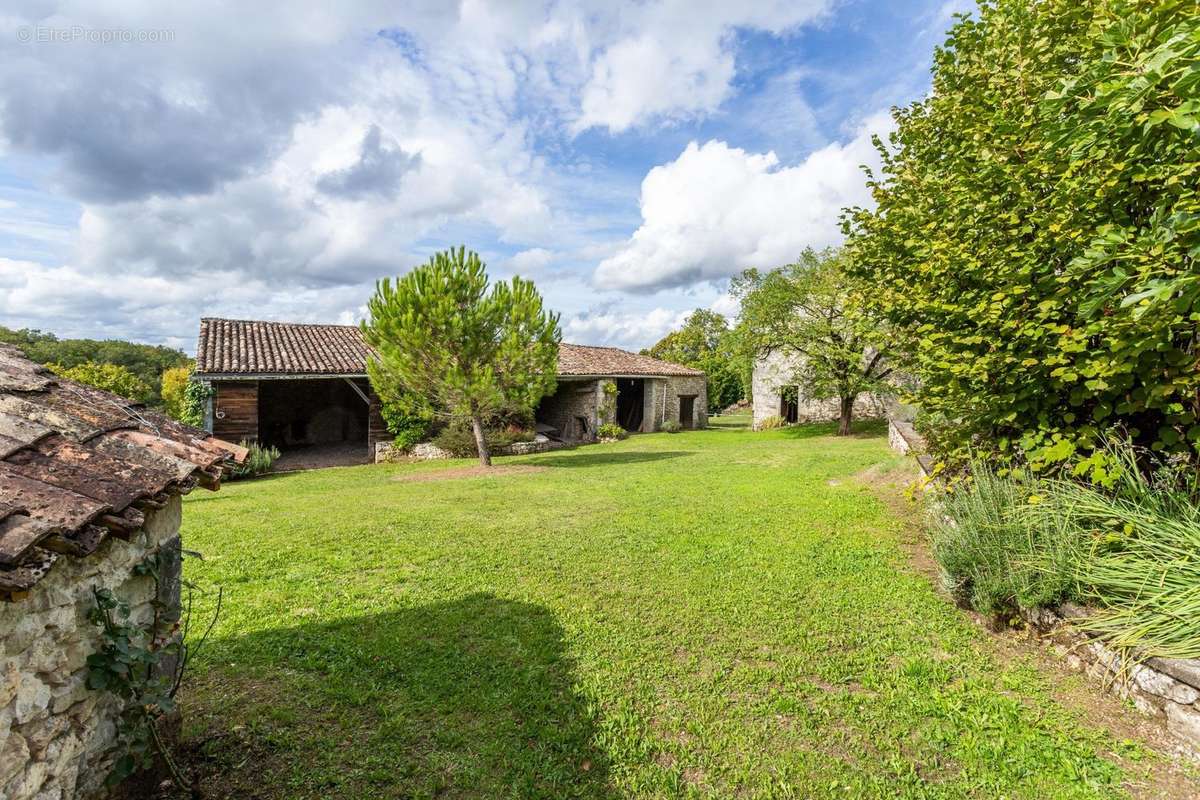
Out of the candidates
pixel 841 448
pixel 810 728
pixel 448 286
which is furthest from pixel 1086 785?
pixel 841 448

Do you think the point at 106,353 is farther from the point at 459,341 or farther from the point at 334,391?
the point at 459,341

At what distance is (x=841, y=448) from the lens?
15.7 m

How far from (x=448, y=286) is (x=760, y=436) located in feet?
47.9

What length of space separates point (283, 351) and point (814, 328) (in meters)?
18.4

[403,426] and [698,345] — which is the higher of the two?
[698,345]

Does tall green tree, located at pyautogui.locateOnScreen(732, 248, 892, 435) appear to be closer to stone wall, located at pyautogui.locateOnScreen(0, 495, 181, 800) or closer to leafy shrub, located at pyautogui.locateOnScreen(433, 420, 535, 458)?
leafy shrub, located at pyautogui.locateOnScreen(433, 420, 535, 458)

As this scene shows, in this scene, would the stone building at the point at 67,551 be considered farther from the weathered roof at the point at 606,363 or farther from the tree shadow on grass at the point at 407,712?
the weathered roof at the point at 606,363

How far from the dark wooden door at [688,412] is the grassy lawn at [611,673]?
18.4 metres

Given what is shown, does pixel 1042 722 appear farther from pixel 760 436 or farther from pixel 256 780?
pixel 760 436

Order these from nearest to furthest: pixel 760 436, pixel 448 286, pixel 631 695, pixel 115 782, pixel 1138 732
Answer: pixel 115 782 < pixel 1138 732 < pixel 631 695 < pixel 448 286 < pixel 760 436

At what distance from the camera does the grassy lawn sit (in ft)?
9.43

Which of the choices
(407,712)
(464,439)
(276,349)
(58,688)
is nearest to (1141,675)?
(407,712)

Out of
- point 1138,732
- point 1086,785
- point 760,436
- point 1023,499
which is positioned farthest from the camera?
point 760,436

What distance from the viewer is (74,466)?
210cm
